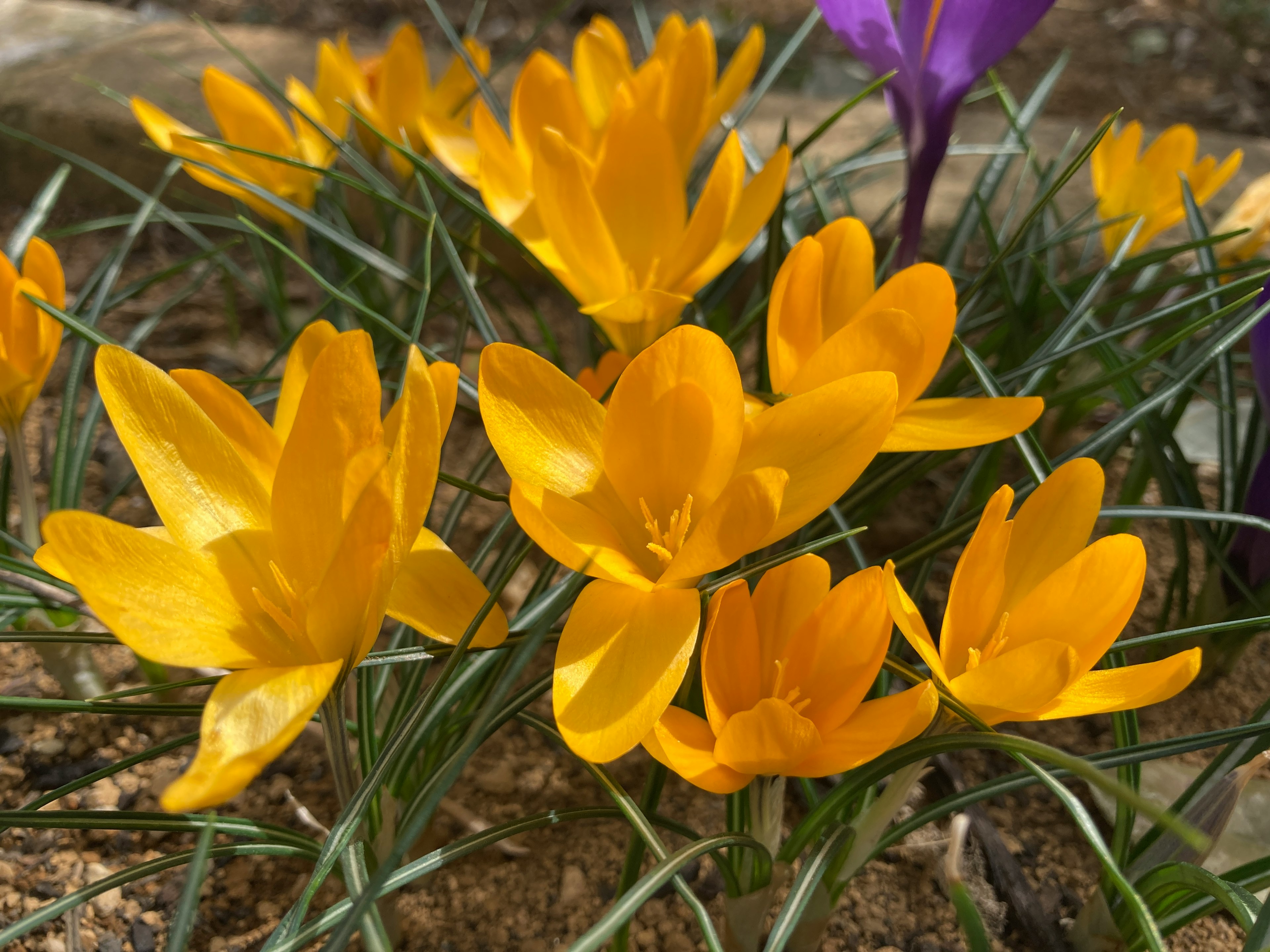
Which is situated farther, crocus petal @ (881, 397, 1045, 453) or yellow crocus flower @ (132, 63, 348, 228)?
yellow crocus flower @ (132, 63, 348, 228)

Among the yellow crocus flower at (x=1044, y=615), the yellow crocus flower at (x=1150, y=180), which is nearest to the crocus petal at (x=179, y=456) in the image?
the yellow crocus flower at (x=1044, y=615)

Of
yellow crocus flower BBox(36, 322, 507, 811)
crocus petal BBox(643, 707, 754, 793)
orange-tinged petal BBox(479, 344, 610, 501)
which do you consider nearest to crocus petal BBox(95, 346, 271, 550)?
yellow crocus flower BBox(36, 322, 507, 811)

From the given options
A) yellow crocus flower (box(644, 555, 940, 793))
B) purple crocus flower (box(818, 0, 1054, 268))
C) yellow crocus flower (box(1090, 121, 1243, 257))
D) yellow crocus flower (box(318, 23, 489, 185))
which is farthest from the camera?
yellow crocus flower (box(318, 23, 489, 185))

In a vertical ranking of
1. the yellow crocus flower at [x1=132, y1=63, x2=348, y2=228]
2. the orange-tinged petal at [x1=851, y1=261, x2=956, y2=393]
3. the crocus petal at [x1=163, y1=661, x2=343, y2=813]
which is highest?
the yellow crocus flower at [x1=132, y1=63, x2=348, y2=228]

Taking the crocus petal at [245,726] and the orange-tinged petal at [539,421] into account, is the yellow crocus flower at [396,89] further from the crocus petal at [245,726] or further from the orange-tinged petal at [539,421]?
the crocus petal at [245,726]

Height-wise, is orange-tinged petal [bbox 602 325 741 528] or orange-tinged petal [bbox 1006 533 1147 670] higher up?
orange-tinged petal [bbox 602 325 741 528]

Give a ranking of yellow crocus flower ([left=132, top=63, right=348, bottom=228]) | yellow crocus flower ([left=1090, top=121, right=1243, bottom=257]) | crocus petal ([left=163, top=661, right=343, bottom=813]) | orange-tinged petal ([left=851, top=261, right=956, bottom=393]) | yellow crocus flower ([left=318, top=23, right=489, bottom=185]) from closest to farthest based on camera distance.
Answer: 1. crocus petal ([left=163, top=661, right=343, bottom=813])
2. orange-tinged petal ([left=851, top=261, right=956, bottom=393])
3. yellow crocus flower ([left=132, top=63, right=348, bottom=228])
4. yellow crocus flower ([left=1090, top=121, right=1243, bottom=257])
5. yellow crocus flower ([left=318, top=23, right=489, bottom=185])

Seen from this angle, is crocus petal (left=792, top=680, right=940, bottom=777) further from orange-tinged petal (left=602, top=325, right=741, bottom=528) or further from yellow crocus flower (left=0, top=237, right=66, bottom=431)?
yellow crocus flower (left=0, top=237, right=66, bottom=431)
